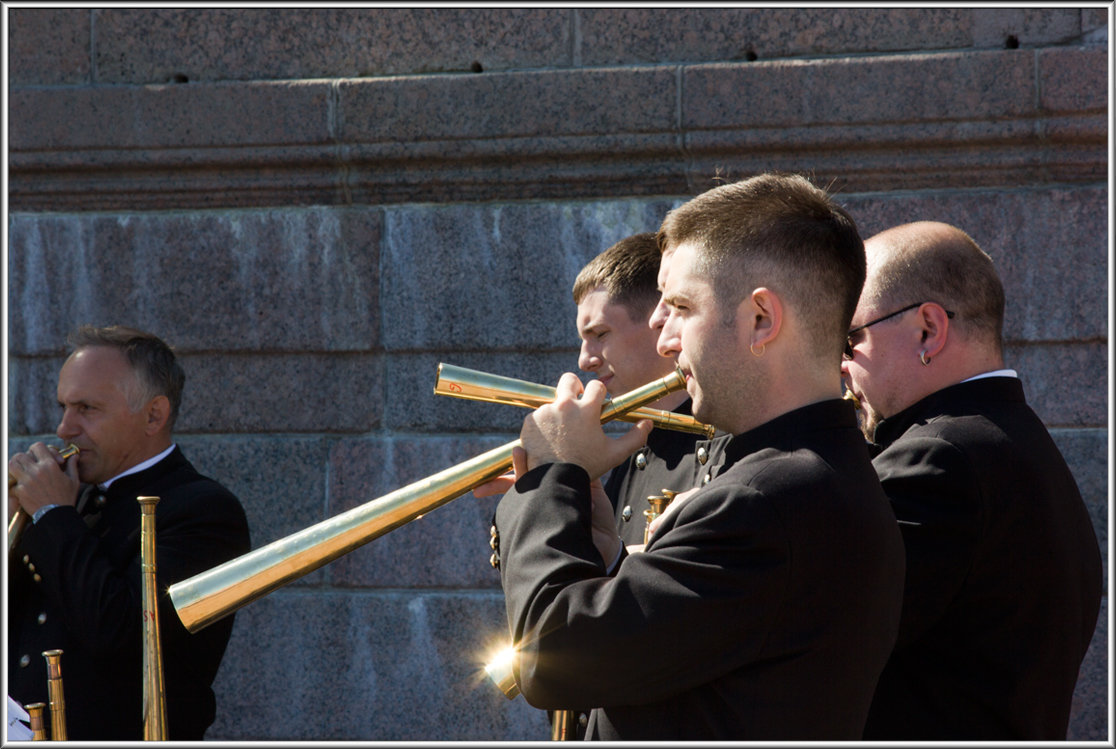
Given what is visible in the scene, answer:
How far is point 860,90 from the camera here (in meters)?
4.69

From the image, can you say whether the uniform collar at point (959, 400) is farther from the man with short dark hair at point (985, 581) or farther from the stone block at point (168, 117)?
the stone block at point (168, 117)

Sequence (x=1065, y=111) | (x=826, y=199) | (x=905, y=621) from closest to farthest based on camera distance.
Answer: (x=826, y=199), (x=905, y=621), (x=1065, y=111)

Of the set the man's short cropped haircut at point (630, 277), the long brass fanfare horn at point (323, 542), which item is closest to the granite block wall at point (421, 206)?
the man's short cropped haircut at point (630, 277)

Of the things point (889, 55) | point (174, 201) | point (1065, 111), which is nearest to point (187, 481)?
point (174, 201)

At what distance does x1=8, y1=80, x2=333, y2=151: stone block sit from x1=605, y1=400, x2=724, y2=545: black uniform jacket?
7.95 feet

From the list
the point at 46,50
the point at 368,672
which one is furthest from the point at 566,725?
the point at 46,50

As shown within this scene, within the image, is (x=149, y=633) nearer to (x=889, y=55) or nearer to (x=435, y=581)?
(x=435, y=581)

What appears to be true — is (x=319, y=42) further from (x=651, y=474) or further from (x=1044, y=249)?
(x=1044, y=249)

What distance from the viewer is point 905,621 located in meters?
2.28

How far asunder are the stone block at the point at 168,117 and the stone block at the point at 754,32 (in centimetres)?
127

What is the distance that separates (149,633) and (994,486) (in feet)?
6.68

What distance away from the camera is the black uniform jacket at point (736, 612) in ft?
5.65

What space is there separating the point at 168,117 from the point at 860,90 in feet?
9.95

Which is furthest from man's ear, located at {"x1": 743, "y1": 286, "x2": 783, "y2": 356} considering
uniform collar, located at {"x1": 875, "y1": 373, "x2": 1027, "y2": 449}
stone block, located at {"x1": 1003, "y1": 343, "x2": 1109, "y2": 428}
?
stone block, located at {"x1": 1003, "y1": 343, "x2": 1109, "y2": 428}
